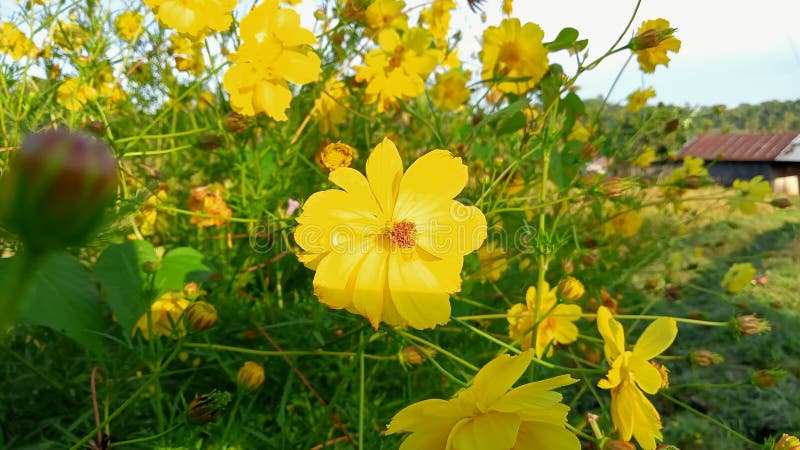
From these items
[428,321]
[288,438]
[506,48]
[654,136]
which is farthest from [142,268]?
[654,136]

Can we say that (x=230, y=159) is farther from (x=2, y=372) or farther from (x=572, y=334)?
(x=572, y=334)

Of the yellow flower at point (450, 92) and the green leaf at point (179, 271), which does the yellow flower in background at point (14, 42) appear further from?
the yellow flower at point (450, 92)

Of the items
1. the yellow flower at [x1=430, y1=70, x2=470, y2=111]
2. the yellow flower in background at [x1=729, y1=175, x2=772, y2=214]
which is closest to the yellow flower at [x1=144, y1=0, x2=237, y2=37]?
the yellow flower at [x1=430, y1=70, x2=470, y2=111]

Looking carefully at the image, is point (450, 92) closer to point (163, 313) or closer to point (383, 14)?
point (383, 14)

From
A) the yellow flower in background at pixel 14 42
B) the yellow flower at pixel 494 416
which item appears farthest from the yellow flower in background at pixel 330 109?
the yellow flower at pixel 494 416

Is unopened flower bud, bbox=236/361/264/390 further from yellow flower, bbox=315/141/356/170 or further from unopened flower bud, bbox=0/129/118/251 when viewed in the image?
unopened flower bud, bbox=0/129/118/251
